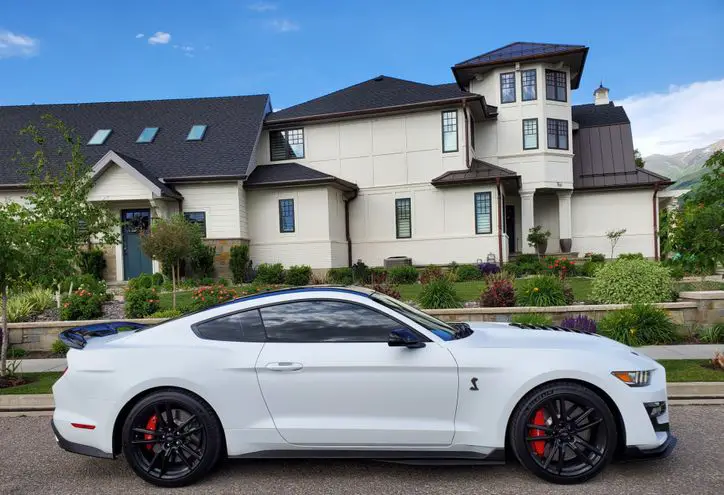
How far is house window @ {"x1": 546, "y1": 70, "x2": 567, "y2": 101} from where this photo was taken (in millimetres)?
23281

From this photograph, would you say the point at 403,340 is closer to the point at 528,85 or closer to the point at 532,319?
the point at 532,319

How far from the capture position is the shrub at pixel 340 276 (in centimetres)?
1908

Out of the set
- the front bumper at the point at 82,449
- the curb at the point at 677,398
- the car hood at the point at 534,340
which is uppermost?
the car hood at the point at 534,340

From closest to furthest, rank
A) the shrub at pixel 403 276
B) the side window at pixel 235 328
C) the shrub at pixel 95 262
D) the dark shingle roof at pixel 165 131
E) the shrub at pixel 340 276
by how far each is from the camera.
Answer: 1. the side window at pixel 235 328
2. the shrub at pixel 403 276
3. the shrub at pixel 340 276
4. the shrub at pixel 95 262
5. the dark shingle roof at pixel 165 131

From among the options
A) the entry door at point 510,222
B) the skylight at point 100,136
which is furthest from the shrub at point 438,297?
the skylight at point 100,136

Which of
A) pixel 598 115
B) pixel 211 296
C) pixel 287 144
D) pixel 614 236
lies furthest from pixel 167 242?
pixel 598 115

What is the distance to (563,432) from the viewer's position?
11.7 ft

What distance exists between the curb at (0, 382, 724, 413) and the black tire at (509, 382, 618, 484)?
2771mm

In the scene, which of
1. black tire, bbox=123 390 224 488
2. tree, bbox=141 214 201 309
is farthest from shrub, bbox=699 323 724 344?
tree, bbox=141 214 201 309

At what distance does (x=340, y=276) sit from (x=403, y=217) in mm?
4720

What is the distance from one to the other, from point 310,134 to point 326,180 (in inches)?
150

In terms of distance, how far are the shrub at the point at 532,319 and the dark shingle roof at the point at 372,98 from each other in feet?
44.6

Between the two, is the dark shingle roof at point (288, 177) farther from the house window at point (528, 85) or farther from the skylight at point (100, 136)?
the house window at point (528, 85)

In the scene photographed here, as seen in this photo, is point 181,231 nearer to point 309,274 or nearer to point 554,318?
point 309,274
